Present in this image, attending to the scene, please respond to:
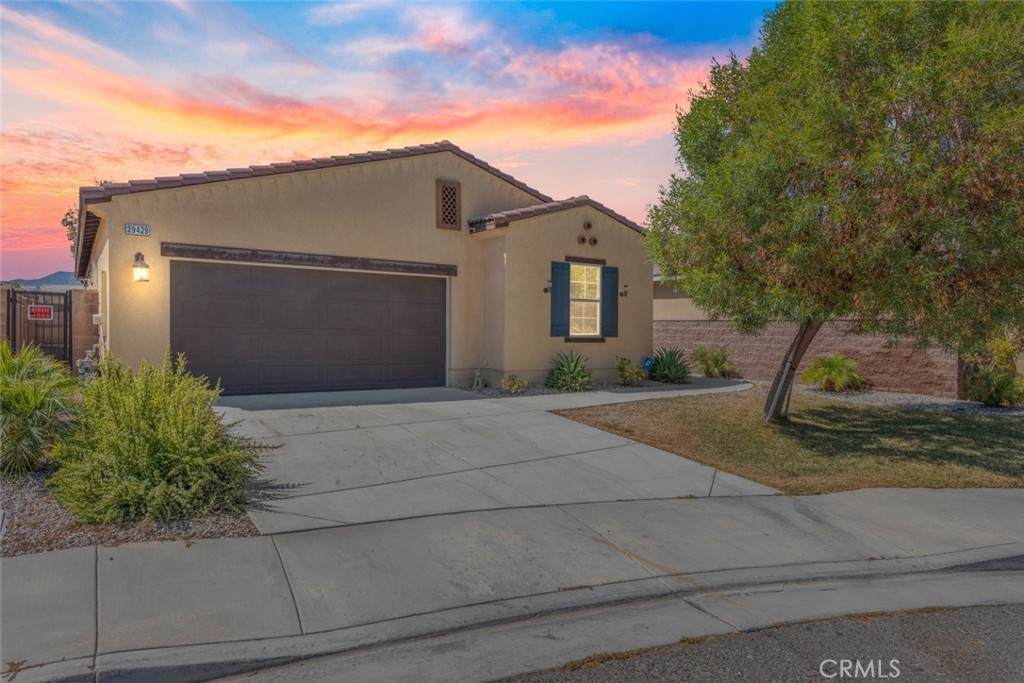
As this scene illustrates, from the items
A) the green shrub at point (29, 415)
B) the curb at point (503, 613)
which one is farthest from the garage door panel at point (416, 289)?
the curb at point (503, 613)

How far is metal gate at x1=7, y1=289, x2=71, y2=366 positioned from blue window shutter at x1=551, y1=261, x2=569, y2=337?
9398mm

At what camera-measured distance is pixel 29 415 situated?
6605 millimetres

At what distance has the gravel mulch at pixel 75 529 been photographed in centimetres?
489

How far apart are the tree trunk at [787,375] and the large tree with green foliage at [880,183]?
51.3 inches

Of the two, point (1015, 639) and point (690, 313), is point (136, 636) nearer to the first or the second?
point (1015, 639)

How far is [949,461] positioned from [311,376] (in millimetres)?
10404

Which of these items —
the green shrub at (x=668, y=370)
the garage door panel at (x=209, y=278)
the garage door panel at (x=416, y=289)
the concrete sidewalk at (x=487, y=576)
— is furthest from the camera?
the green shrub at (x=668, y=370)

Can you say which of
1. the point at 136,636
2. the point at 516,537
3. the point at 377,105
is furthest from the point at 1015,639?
the point at 377,105

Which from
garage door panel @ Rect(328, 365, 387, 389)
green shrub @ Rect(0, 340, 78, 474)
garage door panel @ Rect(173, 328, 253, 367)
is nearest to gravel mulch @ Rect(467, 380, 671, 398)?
garage door panel @ Rect(328, 365, 387, 389)

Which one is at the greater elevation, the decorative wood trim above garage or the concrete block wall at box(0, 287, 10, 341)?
the decorative wood trim above garage

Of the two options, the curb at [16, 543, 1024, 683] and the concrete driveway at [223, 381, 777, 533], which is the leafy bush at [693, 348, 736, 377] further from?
the curb at [16, 543, 1024, 683]

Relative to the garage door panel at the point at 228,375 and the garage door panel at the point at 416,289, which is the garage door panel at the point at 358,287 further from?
the garage door panel at the point at 228,375

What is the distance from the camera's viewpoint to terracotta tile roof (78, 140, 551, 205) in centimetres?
1041

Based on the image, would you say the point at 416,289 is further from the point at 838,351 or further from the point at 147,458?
the point at 838,351
